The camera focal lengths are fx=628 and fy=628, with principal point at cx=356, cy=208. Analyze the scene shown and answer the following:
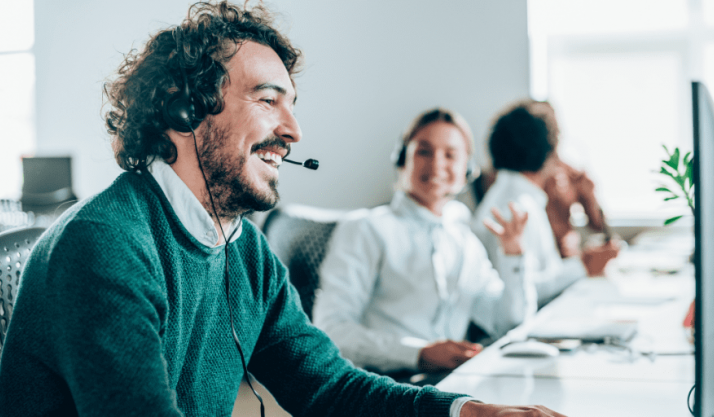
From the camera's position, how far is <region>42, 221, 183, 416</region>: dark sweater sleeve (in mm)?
657

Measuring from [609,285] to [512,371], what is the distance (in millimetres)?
1254

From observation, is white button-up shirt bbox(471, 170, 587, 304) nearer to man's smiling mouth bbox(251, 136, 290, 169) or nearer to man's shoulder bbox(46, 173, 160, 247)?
man's smiling mouth bbox(251, 136, 290, 169)

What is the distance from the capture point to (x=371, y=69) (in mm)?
3369

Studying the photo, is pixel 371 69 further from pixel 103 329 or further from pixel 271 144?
pixel 103 329

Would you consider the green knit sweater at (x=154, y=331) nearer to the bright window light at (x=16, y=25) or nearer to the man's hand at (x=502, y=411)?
the man's hand at (x=502, y=411)

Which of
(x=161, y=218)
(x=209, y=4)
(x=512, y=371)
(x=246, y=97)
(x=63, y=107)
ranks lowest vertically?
(x=512, y=371)

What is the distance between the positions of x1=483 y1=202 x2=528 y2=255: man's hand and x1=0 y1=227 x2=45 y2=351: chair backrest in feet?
4.00

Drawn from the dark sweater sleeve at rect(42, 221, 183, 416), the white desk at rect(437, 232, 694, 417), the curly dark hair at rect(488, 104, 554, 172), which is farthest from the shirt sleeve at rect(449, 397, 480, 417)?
the curly dark hair at rect(488, 104, 554, 172)

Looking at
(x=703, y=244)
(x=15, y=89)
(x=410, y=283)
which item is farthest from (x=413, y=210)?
(x=15, y=89)

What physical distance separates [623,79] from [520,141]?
1.42 m

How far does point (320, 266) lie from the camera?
1843 millimetres

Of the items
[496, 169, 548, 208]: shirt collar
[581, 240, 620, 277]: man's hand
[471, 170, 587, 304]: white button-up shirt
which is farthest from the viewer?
[496, 169, 548, 208]: shirt collar

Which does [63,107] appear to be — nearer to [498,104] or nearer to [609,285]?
Result: [498,104]

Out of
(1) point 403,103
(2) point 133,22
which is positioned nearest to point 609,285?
(1) point 403,103
